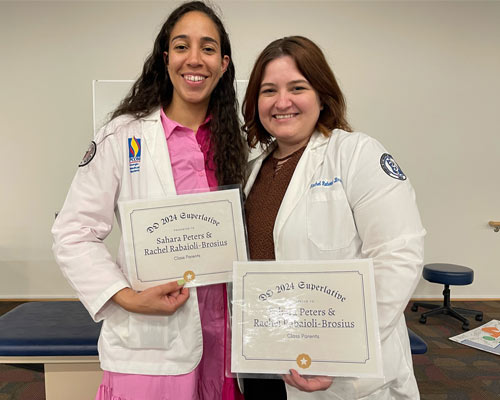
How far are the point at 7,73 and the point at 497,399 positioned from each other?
5.80 meters

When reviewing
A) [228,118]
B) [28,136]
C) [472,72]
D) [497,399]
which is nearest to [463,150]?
[472,72]

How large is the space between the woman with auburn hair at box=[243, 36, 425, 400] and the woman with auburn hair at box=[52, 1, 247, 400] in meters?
0.19

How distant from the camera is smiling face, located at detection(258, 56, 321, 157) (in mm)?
1307

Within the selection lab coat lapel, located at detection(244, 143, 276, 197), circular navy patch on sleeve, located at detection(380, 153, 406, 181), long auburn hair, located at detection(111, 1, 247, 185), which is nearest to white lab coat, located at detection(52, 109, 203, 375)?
long auburn hair, located at detection(111, 1, 247, 185)

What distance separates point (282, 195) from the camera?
134 centimetres

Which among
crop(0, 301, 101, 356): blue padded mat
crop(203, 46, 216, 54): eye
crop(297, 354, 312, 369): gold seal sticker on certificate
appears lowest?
crop(0, 301, 101, 356): blue padded mat

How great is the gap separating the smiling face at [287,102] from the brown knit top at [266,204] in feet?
0.32

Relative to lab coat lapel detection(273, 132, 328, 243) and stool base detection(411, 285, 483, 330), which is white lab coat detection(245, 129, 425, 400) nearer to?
lab coat lapel detection(273, 132, 328, 243)

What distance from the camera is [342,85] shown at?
4590mm

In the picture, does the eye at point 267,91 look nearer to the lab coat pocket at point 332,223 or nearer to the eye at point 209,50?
the eye at point 209,50

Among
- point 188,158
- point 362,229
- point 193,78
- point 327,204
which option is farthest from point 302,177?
point 193,78

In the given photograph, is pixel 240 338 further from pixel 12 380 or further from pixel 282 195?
pixel 12 380

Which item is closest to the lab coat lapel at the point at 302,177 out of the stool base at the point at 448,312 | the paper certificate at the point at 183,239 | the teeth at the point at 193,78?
the paper certificate at the point at 183,239

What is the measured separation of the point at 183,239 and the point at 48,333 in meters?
1.35
